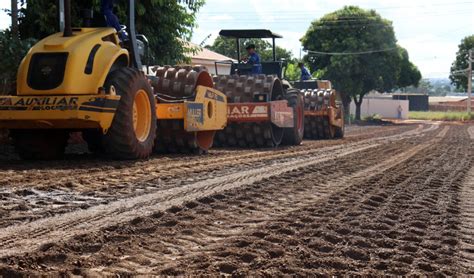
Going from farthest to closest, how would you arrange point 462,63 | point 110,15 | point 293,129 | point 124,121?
point 462,63 < point 293,129 < point 110,15 < point 124,121

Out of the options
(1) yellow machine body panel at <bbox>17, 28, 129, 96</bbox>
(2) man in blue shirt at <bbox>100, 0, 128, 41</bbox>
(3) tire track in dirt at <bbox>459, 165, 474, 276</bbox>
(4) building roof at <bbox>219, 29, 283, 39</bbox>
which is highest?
(4) building roof at <bbox>219, 29, 283, 39</bbox>

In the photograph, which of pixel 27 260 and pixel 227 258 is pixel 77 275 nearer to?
pixel 27 260

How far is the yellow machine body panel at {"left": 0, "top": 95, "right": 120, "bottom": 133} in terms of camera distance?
8.92 metres

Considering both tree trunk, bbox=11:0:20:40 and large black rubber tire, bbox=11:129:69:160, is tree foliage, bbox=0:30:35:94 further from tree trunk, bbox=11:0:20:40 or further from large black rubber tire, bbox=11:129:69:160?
large black rubber tire, bbox=11:129:69:160

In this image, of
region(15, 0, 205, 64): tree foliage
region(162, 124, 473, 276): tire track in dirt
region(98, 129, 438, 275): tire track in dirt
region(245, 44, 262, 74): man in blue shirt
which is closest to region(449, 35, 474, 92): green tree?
region(15, 0, 205, 64): tree foliage

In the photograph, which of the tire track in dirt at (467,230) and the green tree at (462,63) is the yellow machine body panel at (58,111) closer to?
the tire track in dirt at (467,230)

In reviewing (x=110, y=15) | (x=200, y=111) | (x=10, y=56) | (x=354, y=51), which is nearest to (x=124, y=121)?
(x=110, y=15)

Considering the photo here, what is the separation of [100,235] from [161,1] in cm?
1300

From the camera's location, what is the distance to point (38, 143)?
33.1 ft

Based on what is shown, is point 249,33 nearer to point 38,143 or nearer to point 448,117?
point 38,143

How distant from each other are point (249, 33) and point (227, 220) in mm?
11855

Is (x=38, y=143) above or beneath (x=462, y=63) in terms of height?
beneath

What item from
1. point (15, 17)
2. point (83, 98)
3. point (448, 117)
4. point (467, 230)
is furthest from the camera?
point (448, 117)

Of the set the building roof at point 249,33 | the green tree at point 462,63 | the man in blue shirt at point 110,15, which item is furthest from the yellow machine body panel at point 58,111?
the green tree at point 462,63
